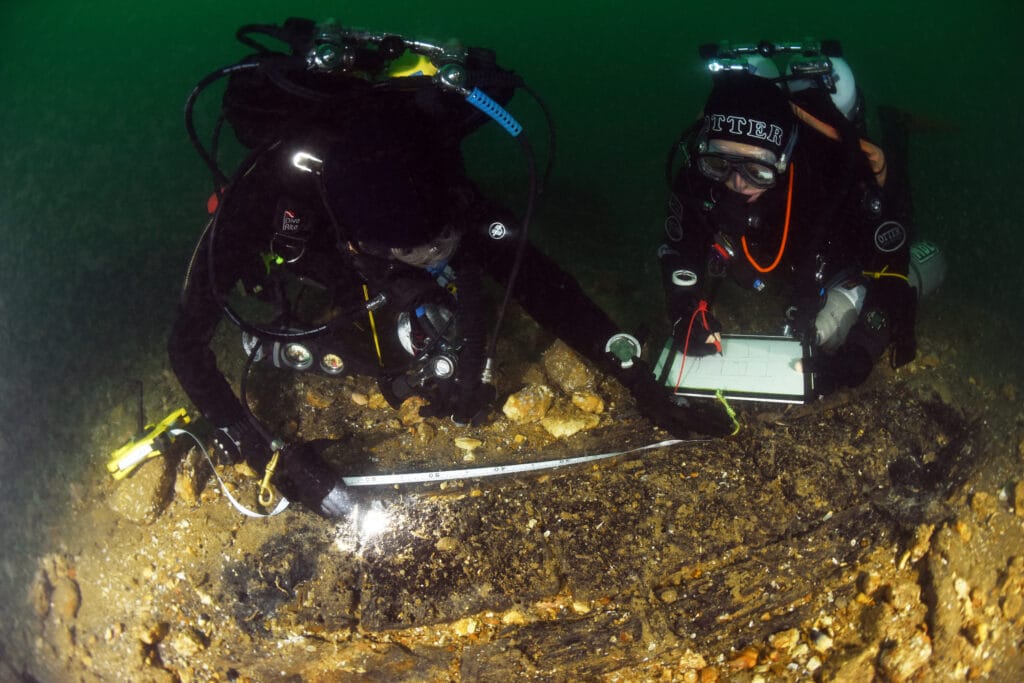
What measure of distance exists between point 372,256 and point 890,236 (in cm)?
287

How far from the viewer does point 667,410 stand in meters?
2.88

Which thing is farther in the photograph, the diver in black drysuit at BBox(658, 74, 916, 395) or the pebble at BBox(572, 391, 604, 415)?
the pebble at BBox(572, 391, 604, 415)

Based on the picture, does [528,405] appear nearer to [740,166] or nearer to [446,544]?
[446,544]

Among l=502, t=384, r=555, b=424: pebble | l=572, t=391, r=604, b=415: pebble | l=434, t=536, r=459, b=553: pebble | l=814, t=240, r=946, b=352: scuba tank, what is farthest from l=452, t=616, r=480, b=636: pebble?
l=814, t=240, r=946, b=352: scuba tank

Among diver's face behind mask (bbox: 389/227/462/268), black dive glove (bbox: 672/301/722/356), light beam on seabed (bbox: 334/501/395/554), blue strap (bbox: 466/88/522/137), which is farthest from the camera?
black dive glove (bbox: 672/301/722/356)

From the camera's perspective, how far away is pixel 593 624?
2.41 meters

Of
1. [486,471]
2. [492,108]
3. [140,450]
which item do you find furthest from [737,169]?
[140,450]

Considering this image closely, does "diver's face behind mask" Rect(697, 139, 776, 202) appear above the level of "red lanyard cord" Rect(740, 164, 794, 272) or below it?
above

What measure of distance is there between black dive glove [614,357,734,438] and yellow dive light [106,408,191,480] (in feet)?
9.21

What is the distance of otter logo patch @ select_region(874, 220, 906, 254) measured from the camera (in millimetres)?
2816

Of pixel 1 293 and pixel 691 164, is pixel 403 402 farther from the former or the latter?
pixel 1 293

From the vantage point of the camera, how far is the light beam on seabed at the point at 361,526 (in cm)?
274

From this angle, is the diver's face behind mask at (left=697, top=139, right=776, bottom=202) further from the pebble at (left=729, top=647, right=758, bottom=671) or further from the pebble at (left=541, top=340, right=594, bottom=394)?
the pebble at (left=729, top=647, right=758, bottom=671)

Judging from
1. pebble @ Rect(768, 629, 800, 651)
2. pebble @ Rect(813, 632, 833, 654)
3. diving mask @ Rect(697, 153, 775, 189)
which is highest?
diving mask @ Rect(697, 153, 775, 189)
